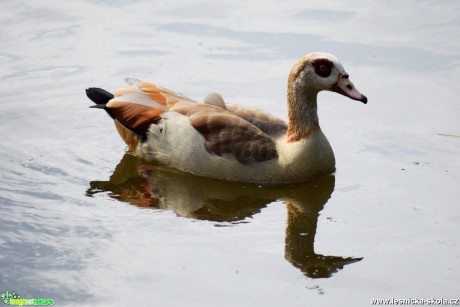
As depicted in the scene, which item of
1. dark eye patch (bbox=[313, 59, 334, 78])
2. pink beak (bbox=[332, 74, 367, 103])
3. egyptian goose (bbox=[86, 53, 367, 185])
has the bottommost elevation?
egyptian goose (bbox=[86, 53, 367, 185])


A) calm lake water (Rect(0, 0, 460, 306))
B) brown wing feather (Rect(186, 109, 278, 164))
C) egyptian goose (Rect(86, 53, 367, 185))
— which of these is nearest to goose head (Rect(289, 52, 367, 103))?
egyptian goose (Rect(86, 53, 367, 185))

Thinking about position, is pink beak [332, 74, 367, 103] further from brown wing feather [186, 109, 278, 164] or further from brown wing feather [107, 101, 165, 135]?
brown wing feather [107, 101, 165, 135]

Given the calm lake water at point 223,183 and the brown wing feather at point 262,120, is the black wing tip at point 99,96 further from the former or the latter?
the brown wing feather at point 262,120

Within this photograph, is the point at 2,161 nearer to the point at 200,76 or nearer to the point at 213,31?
the point at 200,76

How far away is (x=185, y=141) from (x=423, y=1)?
20.0 feet

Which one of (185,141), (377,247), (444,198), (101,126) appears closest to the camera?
(377,247)

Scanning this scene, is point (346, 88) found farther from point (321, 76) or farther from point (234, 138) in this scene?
point (234, 138)

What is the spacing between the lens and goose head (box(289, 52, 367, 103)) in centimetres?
1106

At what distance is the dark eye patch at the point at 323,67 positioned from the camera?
36.4ft

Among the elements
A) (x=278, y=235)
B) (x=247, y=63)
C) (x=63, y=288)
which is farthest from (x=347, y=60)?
(x=63, y=288)

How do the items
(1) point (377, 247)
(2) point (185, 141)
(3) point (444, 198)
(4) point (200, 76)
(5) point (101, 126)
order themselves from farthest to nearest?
(4) point (200, 76), (5) point (101, 126), (2) point (185, 141), (3) point (444, 198), (1) point (377, 247)

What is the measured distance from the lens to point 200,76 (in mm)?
13602

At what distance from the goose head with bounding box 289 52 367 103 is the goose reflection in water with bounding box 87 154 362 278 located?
1.00 m

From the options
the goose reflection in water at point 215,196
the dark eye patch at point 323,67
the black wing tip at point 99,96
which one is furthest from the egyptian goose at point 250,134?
the black wing tip at point 99,96
